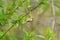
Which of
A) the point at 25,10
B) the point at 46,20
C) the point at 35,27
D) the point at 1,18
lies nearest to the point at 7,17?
the point at 1,18

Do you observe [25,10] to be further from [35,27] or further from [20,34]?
[35,27]

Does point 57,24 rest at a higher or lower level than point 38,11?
lower

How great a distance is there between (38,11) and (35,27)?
214 millimetres

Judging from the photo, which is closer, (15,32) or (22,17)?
(22,17)

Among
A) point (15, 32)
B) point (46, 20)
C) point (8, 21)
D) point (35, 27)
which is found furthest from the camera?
point (46, 20)

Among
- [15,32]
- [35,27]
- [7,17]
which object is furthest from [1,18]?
[35,27]

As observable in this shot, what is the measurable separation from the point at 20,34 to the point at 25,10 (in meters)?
0.80

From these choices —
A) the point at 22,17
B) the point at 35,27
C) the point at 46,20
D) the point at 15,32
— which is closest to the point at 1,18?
the point at 22,17

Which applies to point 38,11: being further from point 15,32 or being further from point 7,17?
point 7,17

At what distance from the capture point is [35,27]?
2.64 m

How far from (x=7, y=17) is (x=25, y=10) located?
17cm

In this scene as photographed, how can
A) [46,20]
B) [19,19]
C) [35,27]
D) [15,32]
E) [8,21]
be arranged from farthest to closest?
[46,20], [35,27], [15,32], [8,21], [19,19]

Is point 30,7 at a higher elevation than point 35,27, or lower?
higher

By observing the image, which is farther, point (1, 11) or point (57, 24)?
point (57, 24)
